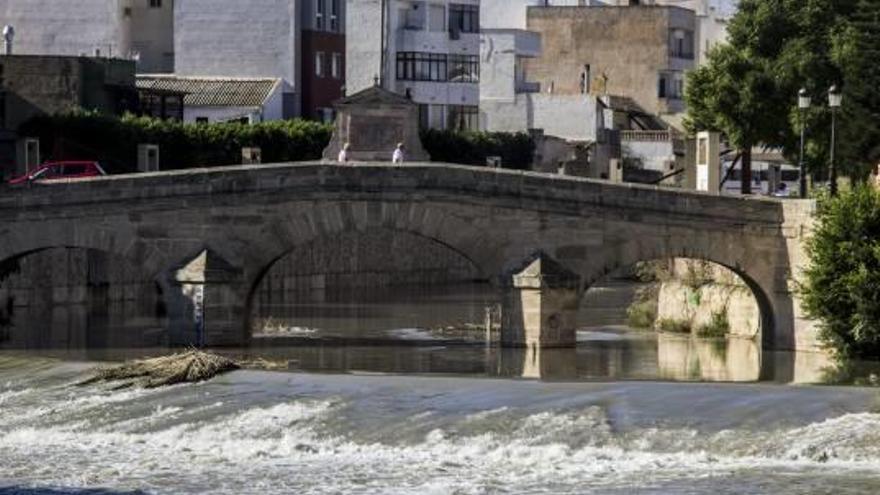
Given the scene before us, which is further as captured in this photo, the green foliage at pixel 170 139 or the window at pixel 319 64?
the window at pixel 319 64

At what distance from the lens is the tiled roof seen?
309 ft

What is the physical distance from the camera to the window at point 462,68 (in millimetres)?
105062

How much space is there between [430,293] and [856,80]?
745 inches

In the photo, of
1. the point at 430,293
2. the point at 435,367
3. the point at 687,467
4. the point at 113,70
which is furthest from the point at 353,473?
Result: the point at 113,70

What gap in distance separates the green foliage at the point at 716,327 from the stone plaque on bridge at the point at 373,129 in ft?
33.7

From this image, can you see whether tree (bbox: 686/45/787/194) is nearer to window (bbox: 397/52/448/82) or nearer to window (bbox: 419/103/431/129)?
window (bbox: 419/103/431/129)

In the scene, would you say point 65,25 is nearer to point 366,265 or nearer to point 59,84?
point 59,84

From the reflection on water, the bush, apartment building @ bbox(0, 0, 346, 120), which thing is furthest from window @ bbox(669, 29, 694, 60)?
the bush

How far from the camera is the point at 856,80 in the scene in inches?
2810

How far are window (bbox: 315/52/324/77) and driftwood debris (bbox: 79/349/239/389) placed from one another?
5138 cm

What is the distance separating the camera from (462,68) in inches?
4154

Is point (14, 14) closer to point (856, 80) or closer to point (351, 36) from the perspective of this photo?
point (351, 36)

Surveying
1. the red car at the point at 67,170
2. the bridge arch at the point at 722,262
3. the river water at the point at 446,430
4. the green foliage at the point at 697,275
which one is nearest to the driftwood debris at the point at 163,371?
the river water at the point at 446,430

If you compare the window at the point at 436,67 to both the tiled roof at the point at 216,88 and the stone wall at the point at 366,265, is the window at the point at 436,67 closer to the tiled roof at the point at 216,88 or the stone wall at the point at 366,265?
the tiled roof at the point at 216,88
